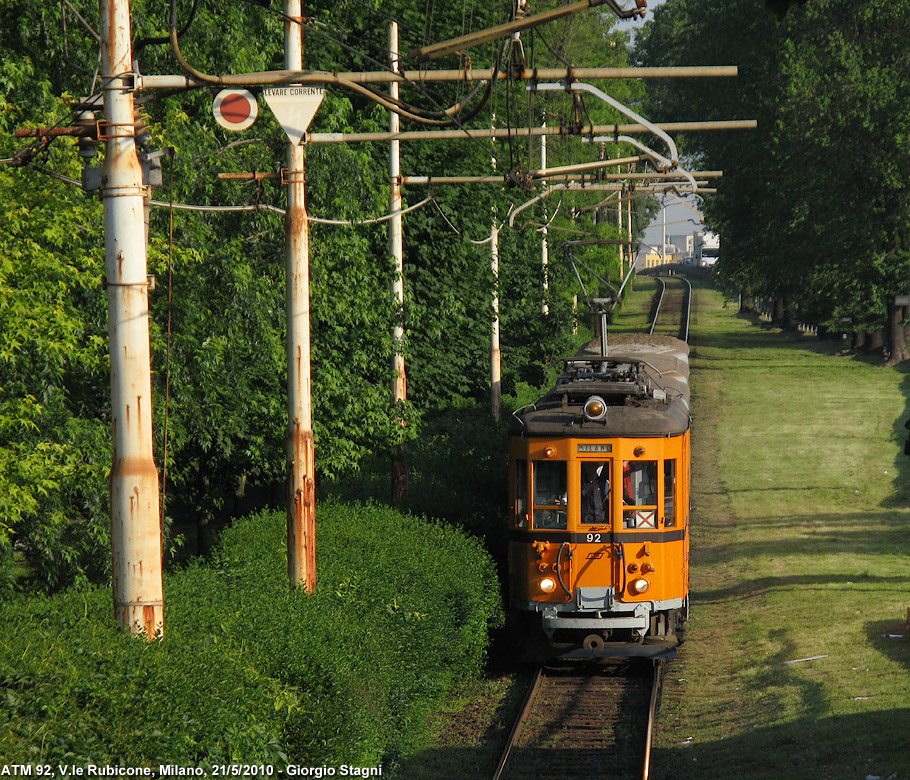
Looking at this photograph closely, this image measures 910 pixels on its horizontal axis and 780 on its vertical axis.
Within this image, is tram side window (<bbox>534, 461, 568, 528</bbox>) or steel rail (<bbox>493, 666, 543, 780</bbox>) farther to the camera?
tram side window (<bbox>534, 461, 568, 528</bbox>)

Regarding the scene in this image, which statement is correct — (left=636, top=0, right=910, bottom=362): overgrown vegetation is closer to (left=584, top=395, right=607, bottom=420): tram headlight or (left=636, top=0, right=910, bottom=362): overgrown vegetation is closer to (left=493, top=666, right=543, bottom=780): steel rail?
(left=584, top=395, right=607, bottom=420): tram headlight

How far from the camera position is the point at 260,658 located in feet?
29.5

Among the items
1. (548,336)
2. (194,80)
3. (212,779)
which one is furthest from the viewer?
(548,336)

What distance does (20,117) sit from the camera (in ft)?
55.7

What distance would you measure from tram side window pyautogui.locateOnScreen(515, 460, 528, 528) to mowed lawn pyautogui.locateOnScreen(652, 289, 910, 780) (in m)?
2.68

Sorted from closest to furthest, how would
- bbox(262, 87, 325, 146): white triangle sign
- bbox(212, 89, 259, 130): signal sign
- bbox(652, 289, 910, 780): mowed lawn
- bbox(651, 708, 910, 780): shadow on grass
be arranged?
bbox(212, 89, 259, 130): signal sign
bbox(262, 87, 325, 146): white triangle sign
bbox(651, 708, 910, 780): shadow on grass
bbox(652, 289, 910, 780): mowed lawn

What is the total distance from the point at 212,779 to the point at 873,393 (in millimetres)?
36575

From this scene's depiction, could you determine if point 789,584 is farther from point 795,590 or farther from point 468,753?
point 468,753

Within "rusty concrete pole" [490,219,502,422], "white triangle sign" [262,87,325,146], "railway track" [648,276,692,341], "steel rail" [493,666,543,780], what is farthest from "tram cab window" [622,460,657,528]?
"railway track" [648,276,692,341]

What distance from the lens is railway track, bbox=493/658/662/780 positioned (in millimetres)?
11734

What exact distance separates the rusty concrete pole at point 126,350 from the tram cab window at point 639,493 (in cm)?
724

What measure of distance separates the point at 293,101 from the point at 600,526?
645 cm

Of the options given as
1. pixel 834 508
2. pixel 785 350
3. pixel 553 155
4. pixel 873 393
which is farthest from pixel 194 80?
pixel 785 350

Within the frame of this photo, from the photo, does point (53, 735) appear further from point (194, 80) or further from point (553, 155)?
point (553, 155)
